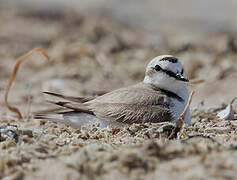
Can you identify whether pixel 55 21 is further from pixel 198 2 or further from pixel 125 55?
pixel 198 2

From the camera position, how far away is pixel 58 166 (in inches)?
98.9

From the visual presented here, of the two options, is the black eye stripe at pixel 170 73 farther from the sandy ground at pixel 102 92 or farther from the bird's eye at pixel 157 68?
the sandy ground at pixel 102 92

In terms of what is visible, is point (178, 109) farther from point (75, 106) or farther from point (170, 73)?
point (75, 106)

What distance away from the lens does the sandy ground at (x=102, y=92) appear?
8.05ft

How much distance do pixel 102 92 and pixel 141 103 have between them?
1.11 metres

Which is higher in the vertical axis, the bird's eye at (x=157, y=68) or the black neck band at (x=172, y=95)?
the bird's eye at (x=157, y=68)

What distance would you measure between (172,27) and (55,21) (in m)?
3.54

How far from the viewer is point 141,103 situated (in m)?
4.09

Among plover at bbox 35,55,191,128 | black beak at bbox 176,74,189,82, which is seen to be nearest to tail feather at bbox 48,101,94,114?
plover at bbox 35,55,191,128

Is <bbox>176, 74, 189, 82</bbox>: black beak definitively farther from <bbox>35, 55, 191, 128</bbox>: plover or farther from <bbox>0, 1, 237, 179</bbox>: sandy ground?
<bbox>0, 1, 237, 179</bbox>: sandy ground

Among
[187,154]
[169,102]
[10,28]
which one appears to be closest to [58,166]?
[187,154]

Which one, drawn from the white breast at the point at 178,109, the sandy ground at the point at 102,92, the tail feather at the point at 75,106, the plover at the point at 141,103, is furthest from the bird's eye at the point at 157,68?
the tail feather at the point at 75,106

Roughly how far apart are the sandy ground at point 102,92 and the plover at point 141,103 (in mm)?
228

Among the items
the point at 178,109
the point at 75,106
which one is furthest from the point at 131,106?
the point at 75,106
